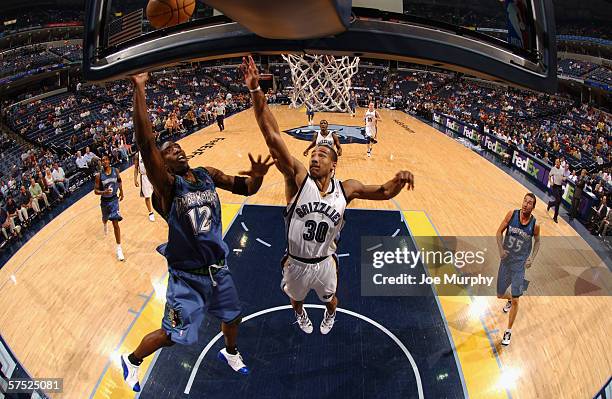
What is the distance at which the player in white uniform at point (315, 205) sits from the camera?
396 cm

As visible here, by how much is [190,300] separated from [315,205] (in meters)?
1.45

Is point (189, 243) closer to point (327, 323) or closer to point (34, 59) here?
point (327, 323)

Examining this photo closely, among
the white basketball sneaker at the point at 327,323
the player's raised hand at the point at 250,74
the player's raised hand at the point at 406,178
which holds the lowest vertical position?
the white basketball sneaker at the point at 327,323

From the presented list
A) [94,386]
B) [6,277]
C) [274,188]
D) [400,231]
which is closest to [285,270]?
[94,386]

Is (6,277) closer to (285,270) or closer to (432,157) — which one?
(285,270)

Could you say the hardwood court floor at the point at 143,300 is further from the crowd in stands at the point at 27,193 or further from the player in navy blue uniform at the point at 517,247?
the player in navy blue uniform at the point at 517,247

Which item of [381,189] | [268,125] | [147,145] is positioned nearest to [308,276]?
[381,189]

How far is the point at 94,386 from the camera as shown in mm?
4910

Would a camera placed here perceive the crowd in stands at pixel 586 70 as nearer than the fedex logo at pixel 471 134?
No

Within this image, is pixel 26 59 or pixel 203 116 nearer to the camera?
pixel 203 116

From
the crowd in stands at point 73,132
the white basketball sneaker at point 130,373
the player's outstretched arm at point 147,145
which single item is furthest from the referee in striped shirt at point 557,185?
the crowd in stands at point 73,132

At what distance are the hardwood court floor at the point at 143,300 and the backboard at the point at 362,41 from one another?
4.67 m

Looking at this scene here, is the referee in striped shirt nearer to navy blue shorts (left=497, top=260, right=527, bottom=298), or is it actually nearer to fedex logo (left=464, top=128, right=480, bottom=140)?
navy blue shorts (left=497, top=260, right=527, bottom=298)

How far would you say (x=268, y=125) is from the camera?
3541 mm
